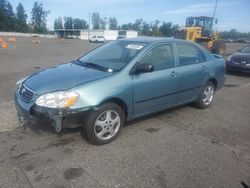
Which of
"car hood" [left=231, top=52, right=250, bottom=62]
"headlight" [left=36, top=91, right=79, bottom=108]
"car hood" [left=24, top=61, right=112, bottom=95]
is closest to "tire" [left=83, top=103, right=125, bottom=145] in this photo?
"headlight" [left=36, top=91, right=79, bottom=108]

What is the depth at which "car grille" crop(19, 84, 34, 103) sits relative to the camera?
379cm

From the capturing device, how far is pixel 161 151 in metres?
3.89

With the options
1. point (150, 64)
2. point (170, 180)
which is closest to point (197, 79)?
point (150, 64)

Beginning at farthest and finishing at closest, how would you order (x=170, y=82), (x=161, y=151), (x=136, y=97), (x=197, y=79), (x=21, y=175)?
(x=197, y=79), (x=170, y=82), (x=136, y=97), (x=161, y=151), (x=21, y=175)

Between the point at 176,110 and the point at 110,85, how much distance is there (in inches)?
95.6

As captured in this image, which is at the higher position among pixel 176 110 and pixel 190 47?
pixel 190 47

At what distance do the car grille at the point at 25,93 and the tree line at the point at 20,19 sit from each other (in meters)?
105

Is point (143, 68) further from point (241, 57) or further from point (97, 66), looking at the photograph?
point (241, 57)

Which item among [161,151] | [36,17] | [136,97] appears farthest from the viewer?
[36,17]

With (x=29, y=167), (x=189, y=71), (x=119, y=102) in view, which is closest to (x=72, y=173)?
(x=29, y=167)

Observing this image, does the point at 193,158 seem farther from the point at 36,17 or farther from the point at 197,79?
the point at 36,17

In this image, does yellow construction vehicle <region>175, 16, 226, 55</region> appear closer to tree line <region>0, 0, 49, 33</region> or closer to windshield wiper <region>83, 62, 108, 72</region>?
windshield wiper <region>83, 62, 108, 72</region>

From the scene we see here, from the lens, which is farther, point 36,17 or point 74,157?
point 36,17

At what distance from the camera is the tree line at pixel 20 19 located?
97.4 metres
